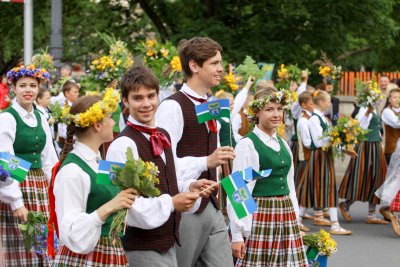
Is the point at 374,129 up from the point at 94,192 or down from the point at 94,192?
up

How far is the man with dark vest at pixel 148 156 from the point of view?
4996 mm

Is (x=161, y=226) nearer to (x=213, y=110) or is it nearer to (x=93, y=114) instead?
(x=93, y=114)

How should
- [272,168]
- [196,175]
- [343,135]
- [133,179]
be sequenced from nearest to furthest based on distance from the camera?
[133,179] < [196,175] < [272,168] < [343,135]

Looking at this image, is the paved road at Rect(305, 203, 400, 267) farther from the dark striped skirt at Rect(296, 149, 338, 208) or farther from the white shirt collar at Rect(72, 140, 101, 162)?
the white shirt collar at Rect(72, 140, 101, 162)

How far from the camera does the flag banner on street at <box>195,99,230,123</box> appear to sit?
5.60 meters

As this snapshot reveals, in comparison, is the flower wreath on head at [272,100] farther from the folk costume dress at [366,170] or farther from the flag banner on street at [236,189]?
the folk costume dress at [366,170]

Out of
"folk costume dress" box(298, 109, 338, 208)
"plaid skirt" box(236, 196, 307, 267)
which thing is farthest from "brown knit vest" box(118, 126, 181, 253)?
"folk costume dress" box(298, 109, 338, 208)

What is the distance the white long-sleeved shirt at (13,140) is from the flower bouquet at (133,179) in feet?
9.37

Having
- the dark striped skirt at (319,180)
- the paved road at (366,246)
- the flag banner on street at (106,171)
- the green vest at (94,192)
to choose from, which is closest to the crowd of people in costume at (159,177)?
the green vest at (94,192)

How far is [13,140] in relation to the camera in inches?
302

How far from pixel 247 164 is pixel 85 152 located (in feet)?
6.59

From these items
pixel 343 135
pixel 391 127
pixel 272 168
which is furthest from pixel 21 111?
pixel 391 127

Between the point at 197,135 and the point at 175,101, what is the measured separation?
0.82 feet

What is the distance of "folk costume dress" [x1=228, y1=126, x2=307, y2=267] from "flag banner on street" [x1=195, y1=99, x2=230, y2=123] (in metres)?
1.06
